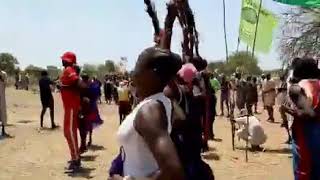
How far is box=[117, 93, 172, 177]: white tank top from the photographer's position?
9.17 ft

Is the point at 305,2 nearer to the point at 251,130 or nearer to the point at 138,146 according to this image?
the point at 251,130

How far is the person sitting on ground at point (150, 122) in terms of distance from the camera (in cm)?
263

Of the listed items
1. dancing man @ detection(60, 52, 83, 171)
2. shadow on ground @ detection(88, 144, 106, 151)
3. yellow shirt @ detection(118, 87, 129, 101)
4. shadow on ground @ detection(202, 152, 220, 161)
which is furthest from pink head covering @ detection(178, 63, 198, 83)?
yellow shirt @ detection(118, 87, 129, 101)

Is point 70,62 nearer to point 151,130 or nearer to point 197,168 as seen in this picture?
point 197,168

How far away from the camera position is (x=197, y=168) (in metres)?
4.27

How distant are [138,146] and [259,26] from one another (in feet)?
27.0

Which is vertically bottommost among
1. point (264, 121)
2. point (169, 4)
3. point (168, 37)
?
point (264, 121)

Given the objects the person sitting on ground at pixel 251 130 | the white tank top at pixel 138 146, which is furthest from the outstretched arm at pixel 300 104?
the person sitting on ground at pixel 251 130

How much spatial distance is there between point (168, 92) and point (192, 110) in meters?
1.02

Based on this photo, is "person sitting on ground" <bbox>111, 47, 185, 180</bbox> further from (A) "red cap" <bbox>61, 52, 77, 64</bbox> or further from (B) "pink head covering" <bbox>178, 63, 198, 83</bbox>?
(A) "red cap" <bbox>61, 52, 77, 64</bbox>

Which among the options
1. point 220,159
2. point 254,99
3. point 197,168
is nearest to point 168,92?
point 197,168

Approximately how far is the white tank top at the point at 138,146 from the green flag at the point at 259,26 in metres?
7.97

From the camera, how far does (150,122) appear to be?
2672mm

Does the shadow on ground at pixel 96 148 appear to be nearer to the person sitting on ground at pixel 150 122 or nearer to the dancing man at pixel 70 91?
the dancing man at pixel 70 91
